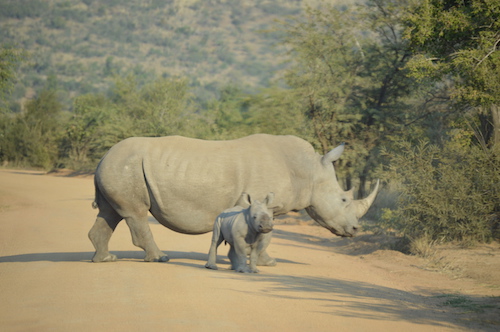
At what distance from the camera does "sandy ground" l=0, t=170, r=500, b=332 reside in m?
5.42

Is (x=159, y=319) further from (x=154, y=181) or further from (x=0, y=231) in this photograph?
Answer: (x=0, y=231)

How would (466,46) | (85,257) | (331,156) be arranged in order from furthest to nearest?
(466,46)
(85,257)
(331,156)

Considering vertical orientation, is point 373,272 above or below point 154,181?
below

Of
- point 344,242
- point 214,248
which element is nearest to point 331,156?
point 214,248

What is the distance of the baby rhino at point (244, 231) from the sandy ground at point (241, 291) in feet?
0.86

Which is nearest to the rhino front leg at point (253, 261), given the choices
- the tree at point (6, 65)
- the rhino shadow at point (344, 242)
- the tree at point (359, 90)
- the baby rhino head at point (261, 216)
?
the baby rhino head at point (261, 216)

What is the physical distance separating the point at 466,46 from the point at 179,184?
7.24 m

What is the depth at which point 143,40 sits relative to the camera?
408ft

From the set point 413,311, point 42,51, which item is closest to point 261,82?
point 42,51

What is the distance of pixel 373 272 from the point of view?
31.9 ft

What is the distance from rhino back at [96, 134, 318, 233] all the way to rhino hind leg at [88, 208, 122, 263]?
15.1 inches

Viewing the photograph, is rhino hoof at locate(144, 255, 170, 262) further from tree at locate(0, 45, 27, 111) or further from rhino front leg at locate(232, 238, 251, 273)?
tree at locate(0, 45, 27, 111)

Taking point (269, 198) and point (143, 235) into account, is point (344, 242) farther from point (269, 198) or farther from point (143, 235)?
point (143, 235)

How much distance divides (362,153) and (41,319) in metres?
13.7
